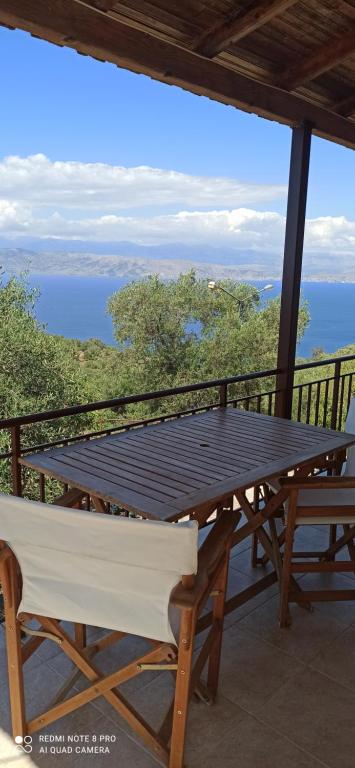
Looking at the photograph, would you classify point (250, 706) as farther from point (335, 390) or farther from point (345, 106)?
point (345, 106)

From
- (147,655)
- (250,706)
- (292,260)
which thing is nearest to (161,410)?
(292,260)

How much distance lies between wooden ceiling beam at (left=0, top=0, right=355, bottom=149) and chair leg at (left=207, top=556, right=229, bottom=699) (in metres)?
2.35

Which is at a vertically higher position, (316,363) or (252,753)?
(316,363)

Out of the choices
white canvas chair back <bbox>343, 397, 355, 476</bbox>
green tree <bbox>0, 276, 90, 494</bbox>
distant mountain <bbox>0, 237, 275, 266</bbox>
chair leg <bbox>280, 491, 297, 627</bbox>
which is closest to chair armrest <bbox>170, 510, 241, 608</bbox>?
chair leg <bbox>280, 491, 297, 627</bbox>

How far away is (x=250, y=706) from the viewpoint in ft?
6.45

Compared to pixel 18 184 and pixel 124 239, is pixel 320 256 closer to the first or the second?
pixel 124 239

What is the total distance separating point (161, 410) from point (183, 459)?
57.1 feet

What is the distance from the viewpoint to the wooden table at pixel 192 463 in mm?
2025

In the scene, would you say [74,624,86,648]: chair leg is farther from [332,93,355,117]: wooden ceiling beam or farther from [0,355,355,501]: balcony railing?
[332,93,355,117]: wooden ceiling beam

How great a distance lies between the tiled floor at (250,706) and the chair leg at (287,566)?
0.07 m

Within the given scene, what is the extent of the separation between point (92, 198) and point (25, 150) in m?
9.23

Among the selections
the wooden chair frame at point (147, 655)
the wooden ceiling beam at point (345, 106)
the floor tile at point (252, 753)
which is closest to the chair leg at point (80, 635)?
the wooden chair frame at point (147, 655)

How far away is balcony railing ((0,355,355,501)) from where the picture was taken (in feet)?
8.27

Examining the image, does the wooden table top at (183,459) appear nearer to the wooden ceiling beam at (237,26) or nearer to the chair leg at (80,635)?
the chair leg at (80,635)
